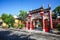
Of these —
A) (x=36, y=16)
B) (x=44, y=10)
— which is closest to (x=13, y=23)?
(x=36, y=16)

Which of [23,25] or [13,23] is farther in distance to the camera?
[13,23]

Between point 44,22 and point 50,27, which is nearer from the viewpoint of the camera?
point 50,27

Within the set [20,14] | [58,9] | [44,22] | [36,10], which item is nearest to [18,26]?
[36,10]

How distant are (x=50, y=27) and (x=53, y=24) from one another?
2.12 m

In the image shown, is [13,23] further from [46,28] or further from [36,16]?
[46,28]

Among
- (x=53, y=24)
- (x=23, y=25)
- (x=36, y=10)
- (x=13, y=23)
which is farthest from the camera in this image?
(x=13, y=23)

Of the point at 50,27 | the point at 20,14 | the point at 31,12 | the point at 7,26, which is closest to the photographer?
the point at 50,27

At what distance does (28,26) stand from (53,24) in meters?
9.08

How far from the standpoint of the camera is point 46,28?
23.8 meters

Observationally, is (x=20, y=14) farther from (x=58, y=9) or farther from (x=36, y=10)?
(x=36, y=10)

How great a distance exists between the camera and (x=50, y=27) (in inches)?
907

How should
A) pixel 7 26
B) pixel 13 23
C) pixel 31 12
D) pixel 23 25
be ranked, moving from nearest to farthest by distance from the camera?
pixel 31 12
pixel 23 25
pixel 13 23
pixel 7 26

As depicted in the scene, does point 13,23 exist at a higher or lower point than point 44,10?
lower

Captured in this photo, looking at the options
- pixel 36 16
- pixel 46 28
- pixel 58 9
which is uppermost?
pixel 58 9
